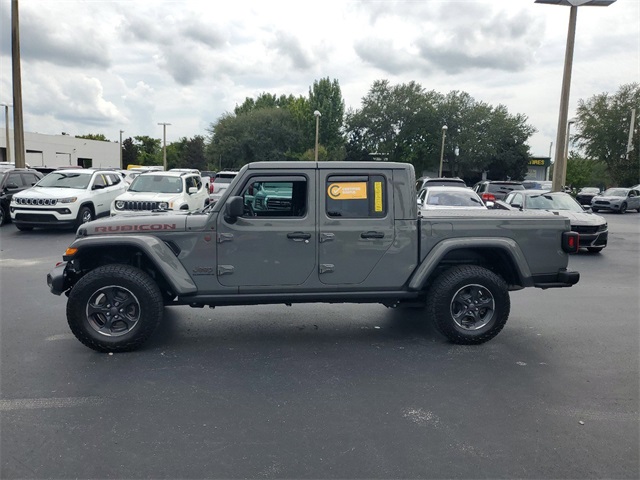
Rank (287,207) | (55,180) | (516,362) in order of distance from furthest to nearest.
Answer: (55,180) < (287,207) < (516,362)

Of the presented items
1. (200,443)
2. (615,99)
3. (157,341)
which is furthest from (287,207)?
(615,99)

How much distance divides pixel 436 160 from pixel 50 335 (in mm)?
55563

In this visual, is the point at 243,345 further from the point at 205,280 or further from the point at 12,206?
the point at 12,206

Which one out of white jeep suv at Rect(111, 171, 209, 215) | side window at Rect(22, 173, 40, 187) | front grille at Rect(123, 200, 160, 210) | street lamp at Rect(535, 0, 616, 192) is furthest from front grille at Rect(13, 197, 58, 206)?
street lamp at Rect(535, 0, 616, 192)

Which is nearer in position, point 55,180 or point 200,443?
point 200,443

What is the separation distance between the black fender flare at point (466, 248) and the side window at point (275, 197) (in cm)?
134

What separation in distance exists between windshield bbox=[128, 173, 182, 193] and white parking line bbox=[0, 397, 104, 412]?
1129cm

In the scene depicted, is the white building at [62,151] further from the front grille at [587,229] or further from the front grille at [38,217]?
the front grille at [587,229]

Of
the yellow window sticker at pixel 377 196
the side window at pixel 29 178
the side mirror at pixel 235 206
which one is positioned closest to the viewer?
the side mirror at pixel 235 206

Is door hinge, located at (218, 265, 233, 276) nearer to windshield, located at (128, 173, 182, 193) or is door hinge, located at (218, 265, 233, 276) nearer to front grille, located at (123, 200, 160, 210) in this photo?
front grille, located at (123, 200, 160, 210)

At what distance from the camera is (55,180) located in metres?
15.4

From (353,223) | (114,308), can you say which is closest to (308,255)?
(353,223)

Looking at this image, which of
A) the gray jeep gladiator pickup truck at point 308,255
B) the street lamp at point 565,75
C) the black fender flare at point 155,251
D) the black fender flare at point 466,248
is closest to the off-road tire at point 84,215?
the gray jeep gladiator pickup truck at point 308,255

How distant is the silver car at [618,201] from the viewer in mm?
29703
